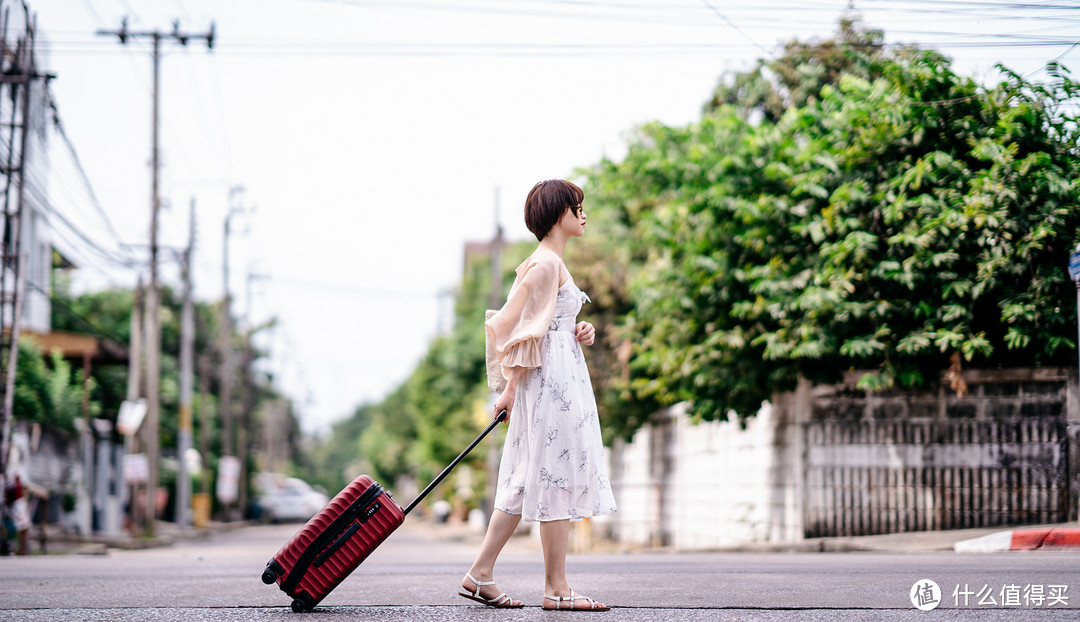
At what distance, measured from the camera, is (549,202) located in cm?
499

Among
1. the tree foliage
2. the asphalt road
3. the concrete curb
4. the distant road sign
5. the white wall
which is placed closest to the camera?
the asphalt road

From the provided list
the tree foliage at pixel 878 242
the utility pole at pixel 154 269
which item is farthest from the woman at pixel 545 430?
the utility pole at pixel 154 269

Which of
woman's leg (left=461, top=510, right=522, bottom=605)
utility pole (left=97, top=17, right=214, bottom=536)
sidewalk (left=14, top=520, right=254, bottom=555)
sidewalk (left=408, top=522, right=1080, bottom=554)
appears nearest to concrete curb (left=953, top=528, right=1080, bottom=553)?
sidewalk (left=408, top=522, right=1080, bottom=554)

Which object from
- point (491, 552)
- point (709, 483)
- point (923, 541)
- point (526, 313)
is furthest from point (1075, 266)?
point (709, 483)

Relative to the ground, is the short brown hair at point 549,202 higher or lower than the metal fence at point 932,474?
higher

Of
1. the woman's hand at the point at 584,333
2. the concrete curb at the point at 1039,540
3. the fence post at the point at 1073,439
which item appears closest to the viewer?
the woman's hand at the point at 584,333

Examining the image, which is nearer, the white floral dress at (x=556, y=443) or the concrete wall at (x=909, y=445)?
the white floral dress at (x=556, y=443)

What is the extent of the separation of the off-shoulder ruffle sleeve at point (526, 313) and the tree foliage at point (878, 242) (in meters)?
7.55

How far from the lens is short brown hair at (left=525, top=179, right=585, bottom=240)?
16.3ft

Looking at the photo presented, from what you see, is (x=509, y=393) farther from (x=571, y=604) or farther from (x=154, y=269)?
(x=154, y=269)

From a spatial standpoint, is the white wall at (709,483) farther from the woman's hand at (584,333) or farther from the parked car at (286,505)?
the parked car at (286,505)

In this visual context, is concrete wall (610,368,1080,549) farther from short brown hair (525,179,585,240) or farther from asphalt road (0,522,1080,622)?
short brown hair (525,179,585,240)

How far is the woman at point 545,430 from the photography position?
4680 mm

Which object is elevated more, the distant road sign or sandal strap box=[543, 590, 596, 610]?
the distant road sign
